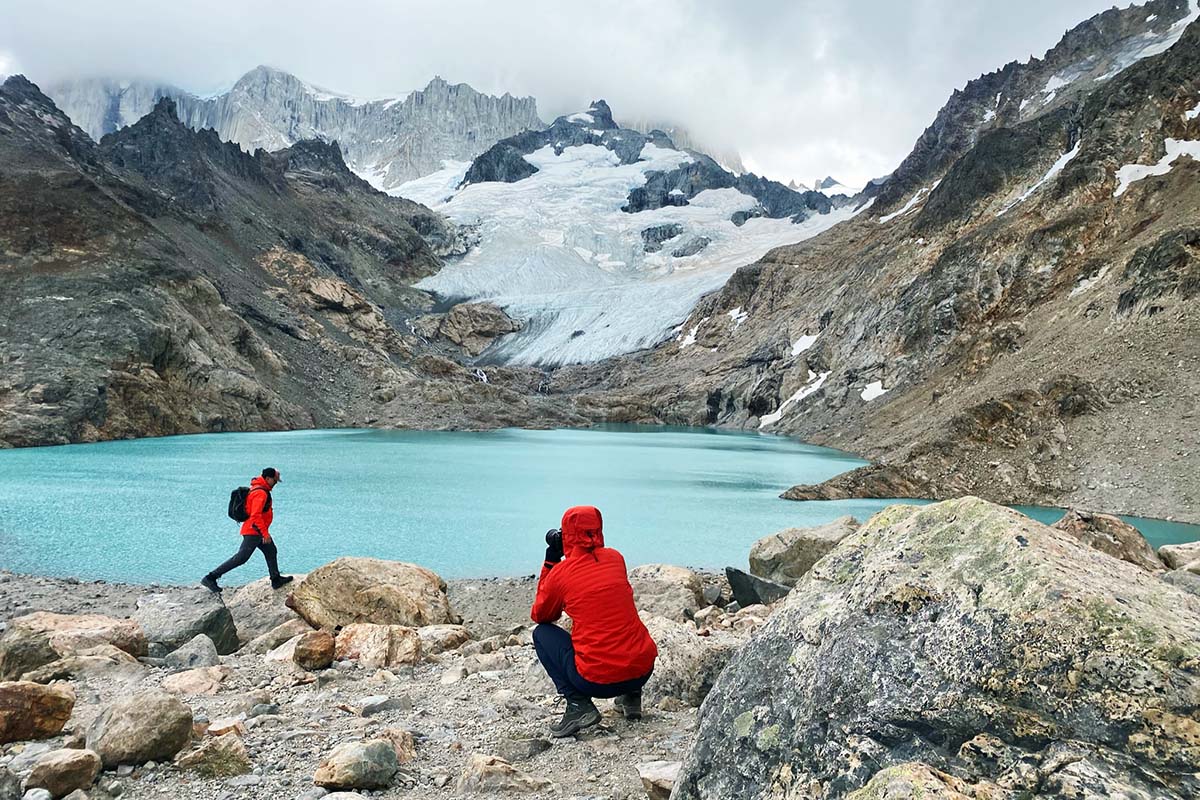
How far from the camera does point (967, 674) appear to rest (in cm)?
232

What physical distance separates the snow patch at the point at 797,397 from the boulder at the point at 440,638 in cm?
5693

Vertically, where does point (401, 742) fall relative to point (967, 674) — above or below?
below

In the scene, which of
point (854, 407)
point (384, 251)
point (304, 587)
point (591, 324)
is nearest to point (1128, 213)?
point (854, 407)

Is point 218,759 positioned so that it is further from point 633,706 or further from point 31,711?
point 633,706

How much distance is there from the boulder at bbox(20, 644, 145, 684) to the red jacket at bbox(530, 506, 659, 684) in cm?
444

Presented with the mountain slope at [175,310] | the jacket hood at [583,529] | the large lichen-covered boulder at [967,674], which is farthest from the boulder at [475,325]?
the large lichen-covered boulder at [967,674]

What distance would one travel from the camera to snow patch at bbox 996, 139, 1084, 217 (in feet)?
166

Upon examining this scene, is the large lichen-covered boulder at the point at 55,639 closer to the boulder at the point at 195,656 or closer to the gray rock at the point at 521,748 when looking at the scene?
the boulder at the point at 195,656

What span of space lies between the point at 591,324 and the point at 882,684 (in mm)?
118865

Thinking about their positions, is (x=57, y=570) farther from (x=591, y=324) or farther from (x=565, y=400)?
(x=591, y=324)

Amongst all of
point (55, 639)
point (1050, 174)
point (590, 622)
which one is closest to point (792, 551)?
point (590, 622)

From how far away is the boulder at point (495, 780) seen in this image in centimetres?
380

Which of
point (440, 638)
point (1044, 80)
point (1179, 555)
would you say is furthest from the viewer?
point (1044, 80)

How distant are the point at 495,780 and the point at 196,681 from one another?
3.86 metres
